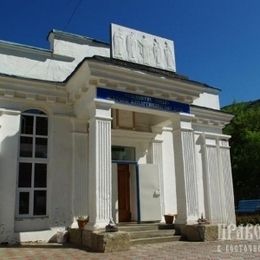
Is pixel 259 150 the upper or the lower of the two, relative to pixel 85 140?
upper

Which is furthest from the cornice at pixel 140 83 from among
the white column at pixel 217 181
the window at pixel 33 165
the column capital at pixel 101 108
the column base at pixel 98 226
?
the column base at pixel 98 226

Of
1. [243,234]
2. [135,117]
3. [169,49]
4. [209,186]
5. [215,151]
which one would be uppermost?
[169,49]

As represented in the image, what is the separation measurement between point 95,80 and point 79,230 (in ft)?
13.9

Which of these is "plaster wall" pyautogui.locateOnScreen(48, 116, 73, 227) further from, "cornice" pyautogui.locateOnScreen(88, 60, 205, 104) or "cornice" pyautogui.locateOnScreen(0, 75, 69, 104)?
"cornice" pyautogui.locateOnScreen(88, 60, 205, 104)

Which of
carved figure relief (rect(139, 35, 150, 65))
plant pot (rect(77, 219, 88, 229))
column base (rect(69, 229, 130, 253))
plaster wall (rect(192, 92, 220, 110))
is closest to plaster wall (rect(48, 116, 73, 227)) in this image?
plant pot (rect(77, 219, 88, 229))

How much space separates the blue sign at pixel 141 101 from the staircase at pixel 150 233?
3.70 metres

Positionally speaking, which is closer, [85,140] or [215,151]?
[85,140]

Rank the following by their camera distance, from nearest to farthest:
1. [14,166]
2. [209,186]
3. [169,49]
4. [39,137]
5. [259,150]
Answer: [14,166] < [39,137] < [169,49] < [209,186] < [259,150]

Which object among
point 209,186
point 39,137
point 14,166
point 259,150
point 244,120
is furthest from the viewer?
point 244,120

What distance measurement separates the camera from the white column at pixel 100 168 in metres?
9.05

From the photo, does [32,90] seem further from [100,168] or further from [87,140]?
[100,168]

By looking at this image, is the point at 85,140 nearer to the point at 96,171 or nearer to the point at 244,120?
the point at 96,171

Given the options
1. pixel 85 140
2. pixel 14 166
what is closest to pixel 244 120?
pixel 85 140

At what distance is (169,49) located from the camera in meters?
12.6
